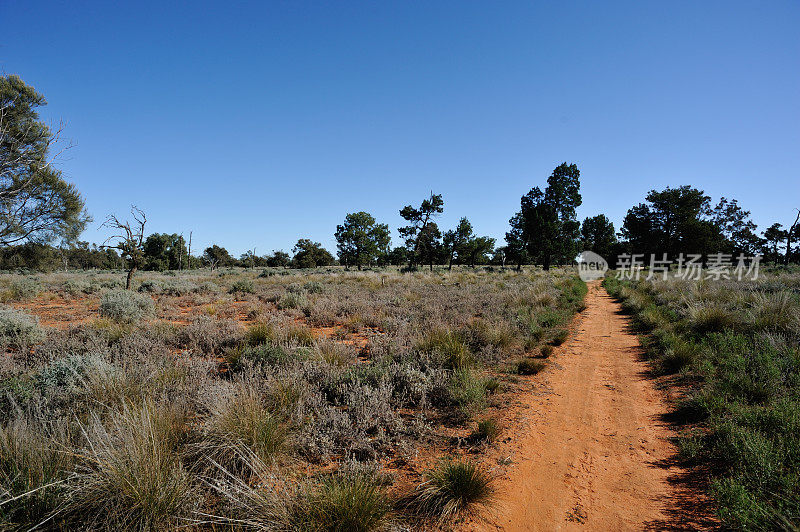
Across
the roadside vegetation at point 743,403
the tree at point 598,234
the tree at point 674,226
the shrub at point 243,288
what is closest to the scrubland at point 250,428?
the roadside vegetation at point 743,403

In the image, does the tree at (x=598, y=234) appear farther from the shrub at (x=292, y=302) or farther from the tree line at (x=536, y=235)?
the shrub at (x=292, y=302)

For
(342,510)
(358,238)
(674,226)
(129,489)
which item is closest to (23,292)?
(129,489)

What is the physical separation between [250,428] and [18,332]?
8.89 meters

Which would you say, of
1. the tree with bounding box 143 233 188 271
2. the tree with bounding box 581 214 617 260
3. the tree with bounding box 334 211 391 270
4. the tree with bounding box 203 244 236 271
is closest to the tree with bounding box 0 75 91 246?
the tree with bounding box 334 211 391 270

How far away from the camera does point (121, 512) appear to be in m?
2.36

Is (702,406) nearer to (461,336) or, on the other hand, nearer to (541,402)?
(541,402)

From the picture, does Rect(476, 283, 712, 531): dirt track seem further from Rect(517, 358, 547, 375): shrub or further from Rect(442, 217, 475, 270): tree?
Rect(442, 217, 475, 270): tree

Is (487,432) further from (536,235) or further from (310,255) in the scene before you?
(310,255)

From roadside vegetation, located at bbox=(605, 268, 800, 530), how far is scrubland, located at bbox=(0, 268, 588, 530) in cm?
94

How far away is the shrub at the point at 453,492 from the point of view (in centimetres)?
287

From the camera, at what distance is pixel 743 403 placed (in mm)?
4590

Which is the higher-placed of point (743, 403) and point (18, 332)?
point (743, 403)

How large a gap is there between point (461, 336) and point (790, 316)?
26.7 feet

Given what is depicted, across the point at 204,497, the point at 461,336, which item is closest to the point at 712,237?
the point at 461,336
